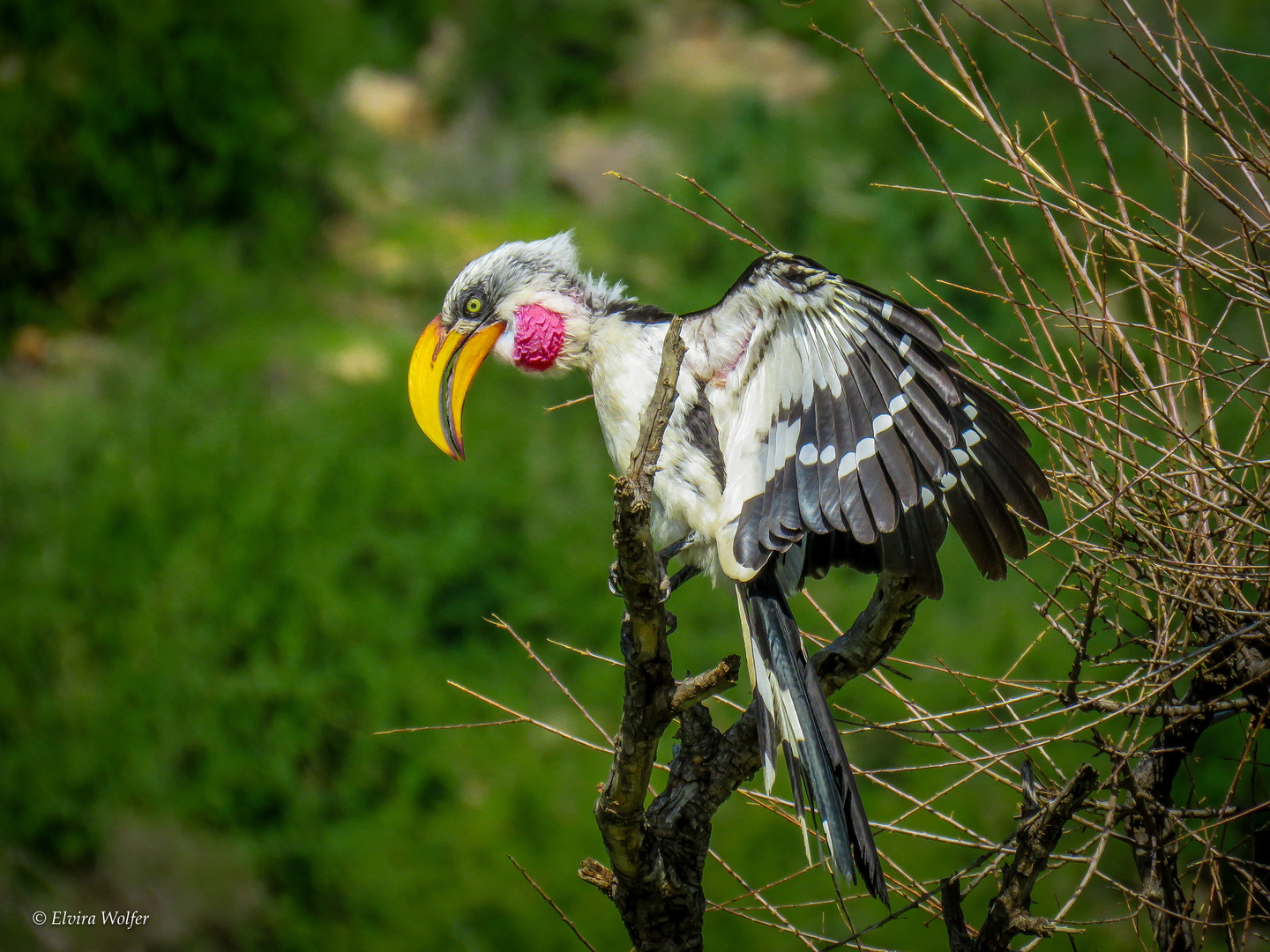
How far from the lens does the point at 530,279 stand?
2.62 metres

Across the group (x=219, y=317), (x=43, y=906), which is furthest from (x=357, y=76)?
(x=43, y=906)

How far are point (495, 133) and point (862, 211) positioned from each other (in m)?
3.37

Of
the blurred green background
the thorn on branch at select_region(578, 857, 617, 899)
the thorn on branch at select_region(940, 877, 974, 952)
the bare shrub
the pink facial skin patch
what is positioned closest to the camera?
the bare shrub

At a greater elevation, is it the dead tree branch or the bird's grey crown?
the bird's grey crown

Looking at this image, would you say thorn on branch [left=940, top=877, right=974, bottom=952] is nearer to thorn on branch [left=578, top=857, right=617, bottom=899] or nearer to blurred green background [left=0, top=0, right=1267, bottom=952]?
thorn on branch [left=578, top=857, right=617, bottom=899]

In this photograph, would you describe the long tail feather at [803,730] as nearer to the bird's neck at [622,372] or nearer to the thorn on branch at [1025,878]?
the thorn on branch at [1025,878]

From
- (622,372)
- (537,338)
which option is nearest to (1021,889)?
(622,372)

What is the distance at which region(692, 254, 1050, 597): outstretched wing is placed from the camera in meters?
1.89

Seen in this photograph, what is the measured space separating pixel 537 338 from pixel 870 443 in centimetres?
95

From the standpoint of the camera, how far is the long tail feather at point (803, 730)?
1.87m

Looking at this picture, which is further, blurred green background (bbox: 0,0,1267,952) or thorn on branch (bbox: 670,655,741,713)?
blurred green background (bbox: 0,0,1267,952)

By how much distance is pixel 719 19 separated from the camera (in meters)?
10.1

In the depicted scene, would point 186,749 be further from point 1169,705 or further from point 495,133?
point 495,133

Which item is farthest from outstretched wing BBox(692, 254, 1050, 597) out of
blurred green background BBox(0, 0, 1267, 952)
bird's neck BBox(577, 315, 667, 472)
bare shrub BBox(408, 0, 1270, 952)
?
blurred green background BBox(0, 0, 1267, 952)
